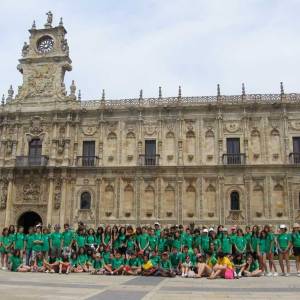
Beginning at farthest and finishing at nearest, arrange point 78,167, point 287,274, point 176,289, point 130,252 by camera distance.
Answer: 1. point 78,167
2. point 130,252
3. point 287,274
4. point 176,289

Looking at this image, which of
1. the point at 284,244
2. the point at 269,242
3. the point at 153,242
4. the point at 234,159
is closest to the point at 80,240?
the point at 153,242

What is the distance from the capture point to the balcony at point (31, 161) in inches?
1314

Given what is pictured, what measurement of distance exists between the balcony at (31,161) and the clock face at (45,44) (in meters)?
9.61

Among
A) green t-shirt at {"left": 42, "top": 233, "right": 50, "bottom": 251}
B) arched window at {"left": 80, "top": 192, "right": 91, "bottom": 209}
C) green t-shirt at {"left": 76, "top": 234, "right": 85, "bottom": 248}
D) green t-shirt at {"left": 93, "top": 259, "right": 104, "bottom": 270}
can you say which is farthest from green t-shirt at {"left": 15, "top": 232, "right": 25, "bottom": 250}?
arched window at {"left": 80, "top": 192, "right": 91, "bottom": 209}

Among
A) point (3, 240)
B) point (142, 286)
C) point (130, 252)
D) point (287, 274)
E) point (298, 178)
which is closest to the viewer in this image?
point (142, 286)

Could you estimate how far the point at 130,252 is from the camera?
16047 millimetres

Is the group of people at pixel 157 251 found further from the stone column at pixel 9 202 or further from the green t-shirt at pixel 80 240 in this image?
the stone column at pixel 9 202

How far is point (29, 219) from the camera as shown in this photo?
34.1 meters

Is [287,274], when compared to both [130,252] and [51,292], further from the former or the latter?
[51,292]

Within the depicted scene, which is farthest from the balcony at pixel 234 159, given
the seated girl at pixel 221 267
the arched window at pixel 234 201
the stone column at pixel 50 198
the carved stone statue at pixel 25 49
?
the carved stone statue at pixel 25 49

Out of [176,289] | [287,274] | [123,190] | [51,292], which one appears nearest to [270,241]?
[287,274]

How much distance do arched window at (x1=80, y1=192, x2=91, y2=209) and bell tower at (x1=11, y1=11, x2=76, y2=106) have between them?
8.03 meters

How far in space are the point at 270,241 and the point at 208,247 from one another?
88.4 inches

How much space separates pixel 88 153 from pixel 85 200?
3.76 m
